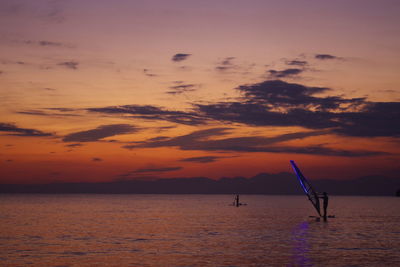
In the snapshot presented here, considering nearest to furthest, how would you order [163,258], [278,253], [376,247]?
1. [163,258]
2. [278,253]
3. [376,247]

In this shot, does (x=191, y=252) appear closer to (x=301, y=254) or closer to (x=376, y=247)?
(x=301, y=254)

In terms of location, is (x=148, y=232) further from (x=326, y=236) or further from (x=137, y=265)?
(x=137, y=265)

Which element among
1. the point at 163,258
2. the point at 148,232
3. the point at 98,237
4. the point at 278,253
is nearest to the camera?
the point at 163,258

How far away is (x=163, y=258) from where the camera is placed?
40.9m

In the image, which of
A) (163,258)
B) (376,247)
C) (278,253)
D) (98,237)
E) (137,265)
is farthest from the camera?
(98,237)

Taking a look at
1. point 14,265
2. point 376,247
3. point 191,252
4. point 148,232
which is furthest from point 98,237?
point 376,247

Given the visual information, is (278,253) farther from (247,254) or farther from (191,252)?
(191,252)

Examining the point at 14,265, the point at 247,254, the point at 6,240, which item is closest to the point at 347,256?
the point at 247,254

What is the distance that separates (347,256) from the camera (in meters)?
42.3

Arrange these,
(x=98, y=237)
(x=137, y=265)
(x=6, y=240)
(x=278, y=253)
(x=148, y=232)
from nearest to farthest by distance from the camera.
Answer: (x=137, y=265) < (x=278, y=253) < (x=6, y=240) < (x=98, y=237) < (x=148, y=232)

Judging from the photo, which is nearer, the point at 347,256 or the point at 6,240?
the point at 347,256

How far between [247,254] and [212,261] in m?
5.19

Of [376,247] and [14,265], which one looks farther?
[376,247]

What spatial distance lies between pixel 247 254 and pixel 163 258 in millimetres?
7295
